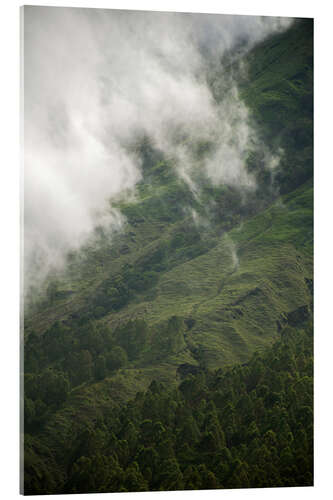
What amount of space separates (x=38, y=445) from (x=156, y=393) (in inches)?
44.3

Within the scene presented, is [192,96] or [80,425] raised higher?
[192,96]

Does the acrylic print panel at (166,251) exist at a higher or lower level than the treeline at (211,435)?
higher

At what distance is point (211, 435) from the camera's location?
6.79 meters

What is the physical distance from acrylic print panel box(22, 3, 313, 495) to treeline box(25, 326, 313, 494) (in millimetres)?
13

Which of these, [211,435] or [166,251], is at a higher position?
[166,251]

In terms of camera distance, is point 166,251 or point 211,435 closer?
point 211,435

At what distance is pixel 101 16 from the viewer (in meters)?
6.86

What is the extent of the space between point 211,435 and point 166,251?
173 centimetres

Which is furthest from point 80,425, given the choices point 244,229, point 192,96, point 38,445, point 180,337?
point 192,96

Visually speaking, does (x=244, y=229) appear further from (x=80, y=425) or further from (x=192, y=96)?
(x=80, y=425)

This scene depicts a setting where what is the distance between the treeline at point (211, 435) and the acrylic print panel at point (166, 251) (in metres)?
0.01

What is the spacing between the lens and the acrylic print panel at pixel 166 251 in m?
6.58

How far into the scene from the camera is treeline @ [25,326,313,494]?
257 inches

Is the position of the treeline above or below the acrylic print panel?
below
